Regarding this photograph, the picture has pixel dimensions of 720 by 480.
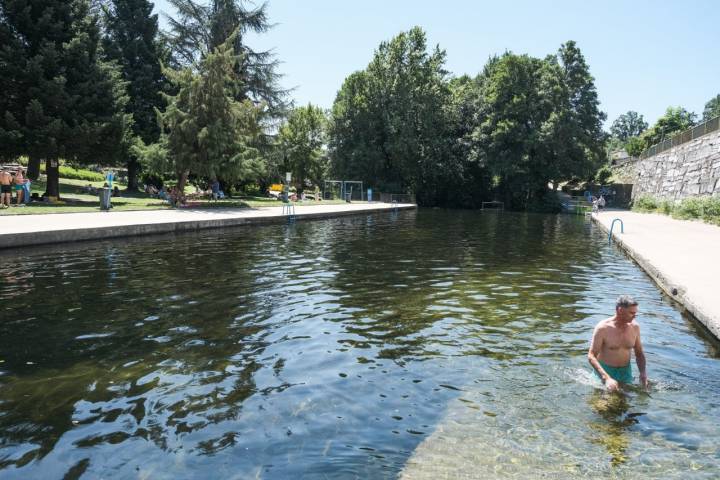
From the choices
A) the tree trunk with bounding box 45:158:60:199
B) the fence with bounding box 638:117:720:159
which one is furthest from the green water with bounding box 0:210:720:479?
the fence with bounding box 638:117:720:159

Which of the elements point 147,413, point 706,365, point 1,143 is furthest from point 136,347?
point 1,143

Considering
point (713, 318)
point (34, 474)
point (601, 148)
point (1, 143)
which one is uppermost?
point (601, 148)

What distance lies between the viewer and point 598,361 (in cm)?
612

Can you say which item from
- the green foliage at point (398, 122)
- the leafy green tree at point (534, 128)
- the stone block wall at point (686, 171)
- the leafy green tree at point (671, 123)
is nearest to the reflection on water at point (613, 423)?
the stone block wall at point (686, 171)

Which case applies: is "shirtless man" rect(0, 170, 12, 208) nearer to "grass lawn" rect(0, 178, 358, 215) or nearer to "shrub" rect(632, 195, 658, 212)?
"grass lawn" rect(0, 178, 358, 215)

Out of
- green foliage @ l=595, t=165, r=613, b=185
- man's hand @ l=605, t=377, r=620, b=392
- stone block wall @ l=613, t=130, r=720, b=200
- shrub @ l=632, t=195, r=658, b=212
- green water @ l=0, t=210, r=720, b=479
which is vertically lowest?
green water @ l=0, t=210, r=720, b=479

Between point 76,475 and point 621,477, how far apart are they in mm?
4345

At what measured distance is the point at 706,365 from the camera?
6.93m

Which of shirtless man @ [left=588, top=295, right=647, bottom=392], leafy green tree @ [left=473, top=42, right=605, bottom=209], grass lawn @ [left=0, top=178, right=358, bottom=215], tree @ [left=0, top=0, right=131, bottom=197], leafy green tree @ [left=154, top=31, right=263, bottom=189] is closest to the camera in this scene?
shirtless man @ [left=588, top=295, right=647, bottom=392]

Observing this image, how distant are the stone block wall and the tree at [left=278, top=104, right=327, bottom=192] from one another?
121 feet

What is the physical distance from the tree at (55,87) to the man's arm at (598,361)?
27326mm

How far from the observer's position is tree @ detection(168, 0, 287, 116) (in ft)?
139

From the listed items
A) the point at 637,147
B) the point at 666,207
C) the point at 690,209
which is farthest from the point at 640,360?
the point at 637,147

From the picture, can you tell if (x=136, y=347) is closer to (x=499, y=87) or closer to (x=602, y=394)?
(x=602, y=394)
